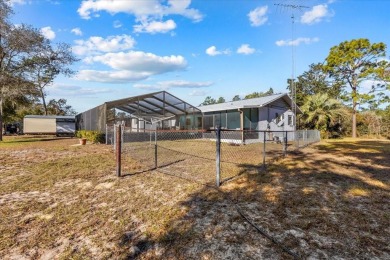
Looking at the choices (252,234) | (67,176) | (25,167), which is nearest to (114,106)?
(25,167)

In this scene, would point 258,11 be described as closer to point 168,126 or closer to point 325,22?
point 325,22

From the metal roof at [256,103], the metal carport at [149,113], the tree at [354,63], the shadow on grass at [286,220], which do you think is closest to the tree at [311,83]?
the tree at [354,63]

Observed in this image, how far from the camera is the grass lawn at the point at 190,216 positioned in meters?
2.95

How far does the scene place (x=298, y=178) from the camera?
6270mm

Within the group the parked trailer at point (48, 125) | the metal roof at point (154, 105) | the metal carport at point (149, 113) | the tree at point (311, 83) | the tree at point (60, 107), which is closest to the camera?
the metal carport at point (149, 113)

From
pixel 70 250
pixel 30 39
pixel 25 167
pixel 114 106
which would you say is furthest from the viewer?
pixel 30 39

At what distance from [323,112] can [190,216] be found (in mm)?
23418

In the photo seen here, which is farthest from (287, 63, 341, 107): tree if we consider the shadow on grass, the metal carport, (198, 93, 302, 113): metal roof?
the shadow on grass

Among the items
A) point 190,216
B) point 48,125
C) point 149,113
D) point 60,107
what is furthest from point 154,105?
point 60,107

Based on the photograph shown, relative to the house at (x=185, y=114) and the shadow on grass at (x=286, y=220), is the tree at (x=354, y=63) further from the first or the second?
the shadow on grass at (x=286, y=220)

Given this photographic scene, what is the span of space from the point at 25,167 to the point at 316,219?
8804 millimetres

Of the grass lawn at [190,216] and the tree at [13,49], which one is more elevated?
the tree at [13,49]

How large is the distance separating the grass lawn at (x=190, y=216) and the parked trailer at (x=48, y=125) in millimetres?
27181

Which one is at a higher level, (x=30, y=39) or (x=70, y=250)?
(x=30, y=39)
